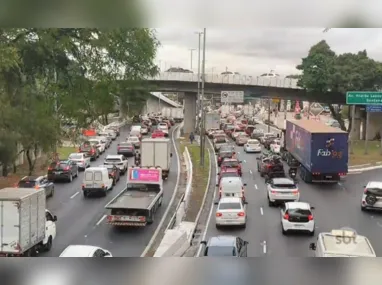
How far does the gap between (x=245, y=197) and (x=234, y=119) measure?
21187 mm

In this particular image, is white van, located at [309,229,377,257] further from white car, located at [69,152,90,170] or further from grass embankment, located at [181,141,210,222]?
white car, located at [69,152,90,170]

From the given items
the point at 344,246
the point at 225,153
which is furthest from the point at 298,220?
the point at 225,153

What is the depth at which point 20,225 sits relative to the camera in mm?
8719

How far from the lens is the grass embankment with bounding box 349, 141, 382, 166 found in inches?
716

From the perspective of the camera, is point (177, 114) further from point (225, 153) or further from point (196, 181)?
point (196, 181)

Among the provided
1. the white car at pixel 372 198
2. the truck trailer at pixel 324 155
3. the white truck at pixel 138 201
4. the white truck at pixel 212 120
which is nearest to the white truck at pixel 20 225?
the white truck at pixel 138 201

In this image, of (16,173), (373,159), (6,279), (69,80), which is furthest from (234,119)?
(6,279)

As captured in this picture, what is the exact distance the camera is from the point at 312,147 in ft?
54.2

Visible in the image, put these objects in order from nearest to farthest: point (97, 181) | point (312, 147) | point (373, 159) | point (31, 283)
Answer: point (31, 283) < point (97, 181) < point (312, 147) < point (373, 159)

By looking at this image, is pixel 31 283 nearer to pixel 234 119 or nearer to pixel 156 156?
pixel 156 156

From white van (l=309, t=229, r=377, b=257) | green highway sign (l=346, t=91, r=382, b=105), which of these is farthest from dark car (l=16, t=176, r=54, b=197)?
green highway sign (l=346, t=91, r=382, b=105)

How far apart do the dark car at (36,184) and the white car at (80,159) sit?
2.36 meters

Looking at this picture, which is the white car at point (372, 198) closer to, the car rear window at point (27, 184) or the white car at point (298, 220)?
the white car at point (298, 220)

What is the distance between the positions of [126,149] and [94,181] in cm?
652
